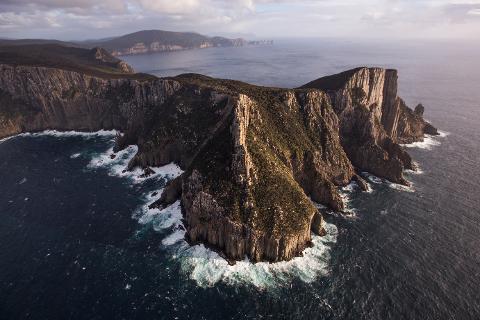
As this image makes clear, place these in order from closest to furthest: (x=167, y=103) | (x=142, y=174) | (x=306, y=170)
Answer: (x=306, y=170), (x=142, y=174), (x=167, y=103)

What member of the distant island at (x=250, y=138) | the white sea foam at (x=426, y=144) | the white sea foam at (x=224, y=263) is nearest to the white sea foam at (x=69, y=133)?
the distant island at (x=250, y=138)

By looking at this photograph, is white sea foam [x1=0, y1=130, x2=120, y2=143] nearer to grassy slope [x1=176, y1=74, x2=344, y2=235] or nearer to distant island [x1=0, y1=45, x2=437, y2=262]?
distant island [x1=0, y1=45, x2=437, y2=262]

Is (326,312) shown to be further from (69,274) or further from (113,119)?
(113,119)

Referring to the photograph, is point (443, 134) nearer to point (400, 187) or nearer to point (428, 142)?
point (428, 142)

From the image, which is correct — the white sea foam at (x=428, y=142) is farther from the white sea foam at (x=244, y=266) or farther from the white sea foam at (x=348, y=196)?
the white sea foam at (x=244, y=266)

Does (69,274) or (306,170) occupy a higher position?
(306,170)

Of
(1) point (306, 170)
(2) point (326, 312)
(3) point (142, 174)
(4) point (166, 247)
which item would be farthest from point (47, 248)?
(1) point (306, 170)

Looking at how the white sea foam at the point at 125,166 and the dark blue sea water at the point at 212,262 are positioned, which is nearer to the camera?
the dark blue sea water at the point at 212,262
